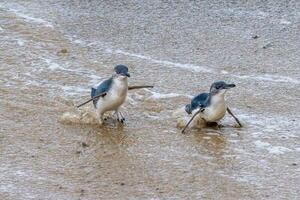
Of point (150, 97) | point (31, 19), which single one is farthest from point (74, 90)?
point (31, 19)

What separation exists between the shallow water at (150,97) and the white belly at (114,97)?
0.16 m

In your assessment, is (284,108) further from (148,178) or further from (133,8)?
(133,8)

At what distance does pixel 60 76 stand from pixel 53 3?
89.9 inches

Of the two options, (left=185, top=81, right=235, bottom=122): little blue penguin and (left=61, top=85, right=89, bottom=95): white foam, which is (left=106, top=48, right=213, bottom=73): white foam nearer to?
(left=61, top=85, right=89, bottom=95): white foam

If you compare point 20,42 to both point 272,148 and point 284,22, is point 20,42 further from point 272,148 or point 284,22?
point 272,148

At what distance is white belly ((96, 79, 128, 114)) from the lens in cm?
612

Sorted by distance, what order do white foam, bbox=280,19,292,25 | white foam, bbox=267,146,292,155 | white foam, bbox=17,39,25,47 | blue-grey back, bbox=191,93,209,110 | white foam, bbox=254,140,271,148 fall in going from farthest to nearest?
white foam, bbox=280,19,292,25, white foam, bbox=17,39,25,47, blue-grey back, bbox=191,93,209,110, white foam, bbox=254,140,271,148, white foam, bbox=267,146,292,155

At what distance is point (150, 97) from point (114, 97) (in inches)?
30.1

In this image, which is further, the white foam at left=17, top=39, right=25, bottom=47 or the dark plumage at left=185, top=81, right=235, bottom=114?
the white foam at left=17, top=39, right=25, bottom=47

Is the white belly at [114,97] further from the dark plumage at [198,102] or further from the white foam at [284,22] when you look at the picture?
the white foam at [284,22]

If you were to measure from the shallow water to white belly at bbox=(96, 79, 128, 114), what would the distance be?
0.16 metres

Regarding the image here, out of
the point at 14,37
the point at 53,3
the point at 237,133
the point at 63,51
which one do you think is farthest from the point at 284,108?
the point at 53,3

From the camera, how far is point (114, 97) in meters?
6.12

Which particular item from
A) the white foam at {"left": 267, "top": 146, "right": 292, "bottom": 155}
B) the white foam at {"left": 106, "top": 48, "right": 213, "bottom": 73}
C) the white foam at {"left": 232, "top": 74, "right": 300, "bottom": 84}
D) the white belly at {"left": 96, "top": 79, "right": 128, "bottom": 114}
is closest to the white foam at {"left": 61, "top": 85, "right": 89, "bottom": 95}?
the white belly at {"left": 96, "top": 79, "right": 128, "bottom": 114}
